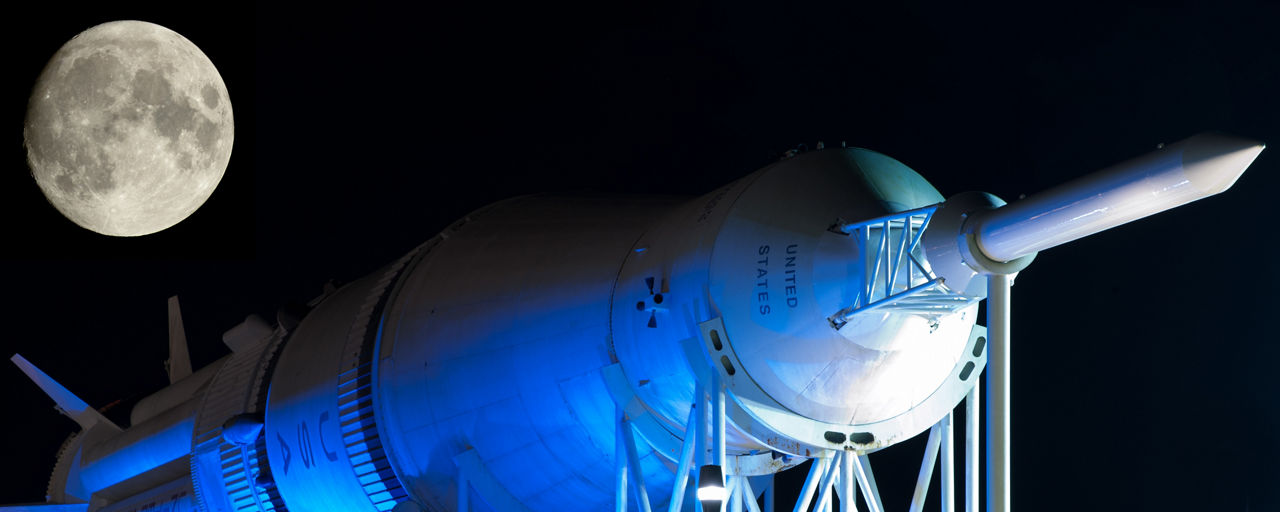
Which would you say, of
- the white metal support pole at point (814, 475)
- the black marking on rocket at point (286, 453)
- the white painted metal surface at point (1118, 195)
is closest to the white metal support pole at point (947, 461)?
the white metal support pole at point (814, 475)

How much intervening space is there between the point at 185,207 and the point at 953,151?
316 inches

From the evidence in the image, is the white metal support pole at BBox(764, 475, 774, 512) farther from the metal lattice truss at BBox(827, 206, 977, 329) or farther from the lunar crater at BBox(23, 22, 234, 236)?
the lunar crater at BBox(23, 22, 234, 236)

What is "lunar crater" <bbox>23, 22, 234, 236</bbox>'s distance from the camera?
454 inches

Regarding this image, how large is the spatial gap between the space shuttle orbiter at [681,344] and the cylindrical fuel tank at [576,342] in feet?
0.04

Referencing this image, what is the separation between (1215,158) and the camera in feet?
14.0

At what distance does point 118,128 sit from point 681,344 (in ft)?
25.2

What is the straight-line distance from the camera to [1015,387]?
12758mm

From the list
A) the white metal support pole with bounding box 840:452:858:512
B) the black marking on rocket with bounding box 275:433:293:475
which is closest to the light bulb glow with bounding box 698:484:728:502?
the white metal support pole with bounding box 840:452:858:512

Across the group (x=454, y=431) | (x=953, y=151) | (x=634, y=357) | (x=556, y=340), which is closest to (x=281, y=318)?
(x=454, y=431)

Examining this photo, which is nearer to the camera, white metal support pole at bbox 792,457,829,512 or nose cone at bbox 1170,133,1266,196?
nose cone at bbox 1170,133,1266,196

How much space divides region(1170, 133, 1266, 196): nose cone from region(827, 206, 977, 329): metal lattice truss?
1.17m

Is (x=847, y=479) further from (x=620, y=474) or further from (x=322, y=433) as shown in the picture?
(x=322, y=433)

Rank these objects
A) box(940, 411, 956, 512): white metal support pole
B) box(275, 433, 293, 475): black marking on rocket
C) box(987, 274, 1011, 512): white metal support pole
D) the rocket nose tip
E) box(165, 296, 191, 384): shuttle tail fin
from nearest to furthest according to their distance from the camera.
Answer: the rocket nose tip
box(987, 274, 1011, 512): white metal support pole
box(940, 411, 956, 512): white metal support pole
box(275, 433, 293, 475): black marking on rocket
box(165, 296, 191, 384): shuttle tail fin

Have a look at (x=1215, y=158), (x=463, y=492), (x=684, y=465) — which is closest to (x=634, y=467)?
(x=684, y=465)
